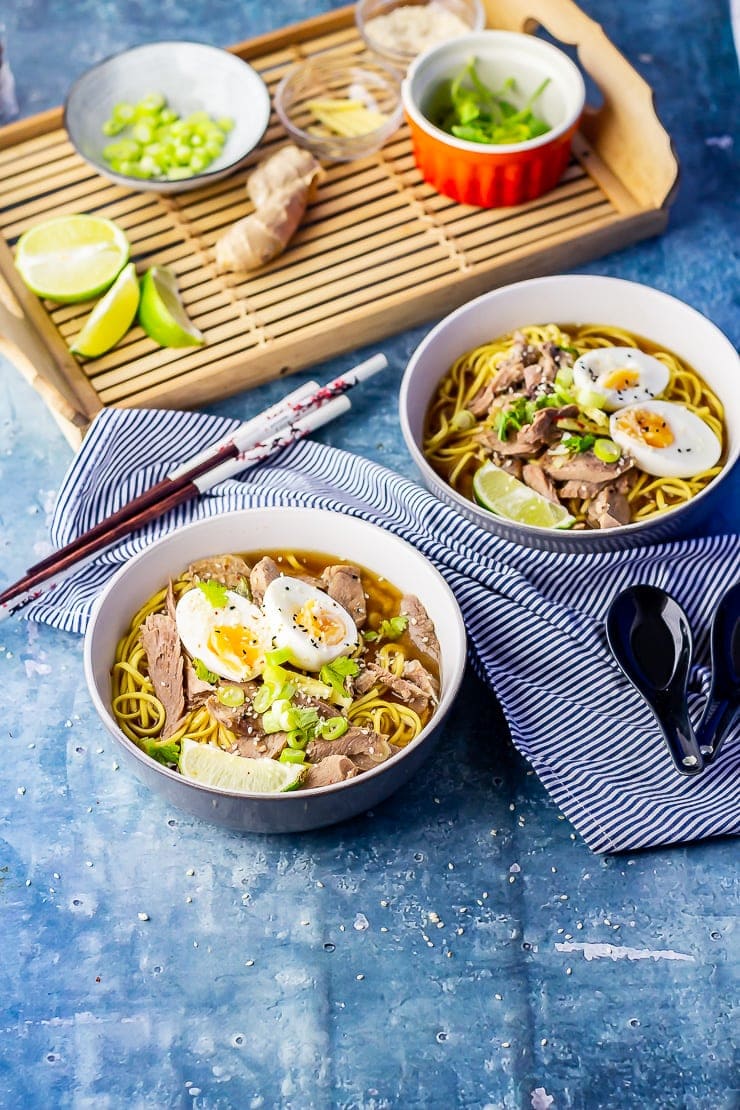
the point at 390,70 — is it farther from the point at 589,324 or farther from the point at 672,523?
the point at 672,523

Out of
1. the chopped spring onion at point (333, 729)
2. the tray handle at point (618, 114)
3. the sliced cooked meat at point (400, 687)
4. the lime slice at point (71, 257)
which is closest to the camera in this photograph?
the chopped spring onion at point (333, 729)

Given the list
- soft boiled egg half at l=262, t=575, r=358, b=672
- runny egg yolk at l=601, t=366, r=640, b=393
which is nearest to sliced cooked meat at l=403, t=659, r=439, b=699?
soft boiled egg half at l=262, t=575, r=358, b=672

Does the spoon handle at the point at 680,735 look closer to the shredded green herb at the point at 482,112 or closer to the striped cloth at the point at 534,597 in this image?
the striped cloth at the point at 534,597

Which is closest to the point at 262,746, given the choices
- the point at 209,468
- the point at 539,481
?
the point at 209,468

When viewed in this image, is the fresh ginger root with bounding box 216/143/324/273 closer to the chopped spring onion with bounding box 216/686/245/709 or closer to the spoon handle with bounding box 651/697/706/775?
the chopped spring onion with bounding box 216/686/245/709

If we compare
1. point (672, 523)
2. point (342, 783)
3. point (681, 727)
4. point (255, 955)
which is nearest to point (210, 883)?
point (255, 955)

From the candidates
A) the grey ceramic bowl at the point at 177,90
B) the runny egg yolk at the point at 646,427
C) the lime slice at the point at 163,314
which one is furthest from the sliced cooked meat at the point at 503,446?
the grey ceramic bowl at the point at 177,90
